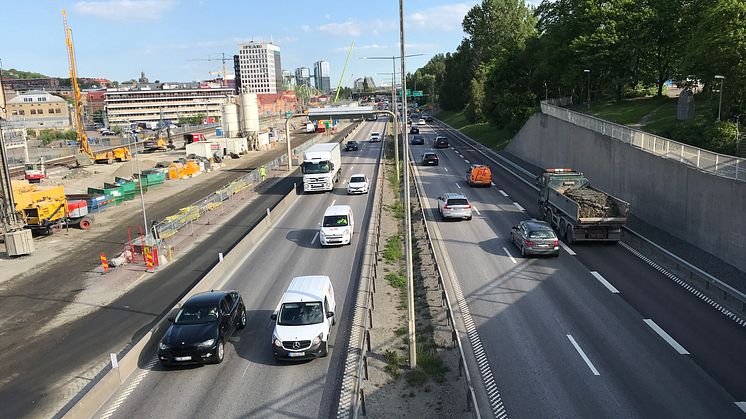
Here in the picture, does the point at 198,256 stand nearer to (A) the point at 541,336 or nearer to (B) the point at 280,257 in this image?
(B) the point at 280,257

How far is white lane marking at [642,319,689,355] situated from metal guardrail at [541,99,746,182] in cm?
896

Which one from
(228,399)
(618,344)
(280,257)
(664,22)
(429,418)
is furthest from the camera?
(664,22)

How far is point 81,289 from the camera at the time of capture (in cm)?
2564

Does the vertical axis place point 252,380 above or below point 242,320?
below

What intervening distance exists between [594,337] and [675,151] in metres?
16.1

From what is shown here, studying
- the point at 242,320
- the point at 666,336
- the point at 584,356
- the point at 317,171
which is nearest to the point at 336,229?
the point at 242,320

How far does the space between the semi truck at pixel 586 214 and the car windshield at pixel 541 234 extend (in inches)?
84.2

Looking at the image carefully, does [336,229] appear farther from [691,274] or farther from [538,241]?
[691,274]

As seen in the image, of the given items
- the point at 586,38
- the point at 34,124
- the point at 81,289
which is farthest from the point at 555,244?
the point at 34,124

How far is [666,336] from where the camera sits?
16969 mm

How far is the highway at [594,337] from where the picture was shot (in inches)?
531

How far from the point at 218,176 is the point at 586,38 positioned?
43.1 m

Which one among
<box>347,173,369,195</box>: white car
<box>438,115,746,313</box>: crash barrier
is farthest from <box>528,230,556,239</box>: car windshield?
<box>347,173,369,195</box>: white car

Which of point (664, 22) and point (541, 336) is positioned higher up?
point (664, 22)
